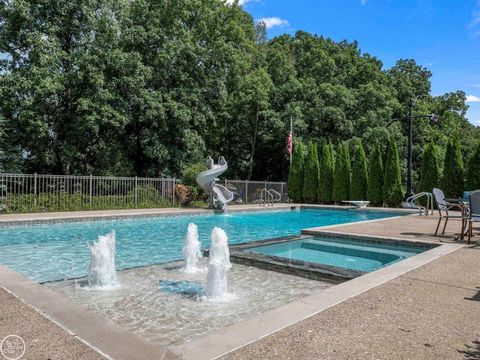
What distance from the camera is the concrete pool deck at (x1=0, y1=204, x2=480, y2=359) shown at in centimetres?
261

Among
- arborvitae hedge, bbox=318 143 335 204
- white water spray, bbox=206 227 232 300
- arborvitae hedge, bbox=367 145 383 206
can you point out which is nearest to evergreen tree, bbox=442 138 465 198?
arborvitae hedge, bbox=367 145 383 206

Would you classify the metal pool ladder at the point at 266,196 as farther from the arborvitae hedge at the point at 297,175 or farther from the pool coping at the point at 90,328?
Answer: the pool coping at the point at 90,328

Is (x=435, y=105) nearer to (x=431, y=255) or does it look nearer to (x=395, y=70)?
(x=395, y=70)

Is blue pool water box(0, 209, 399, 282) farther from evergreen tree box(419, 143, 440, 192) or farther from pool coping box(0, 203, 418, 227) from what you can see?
evergreen tree box(419, 143, 440, 192)

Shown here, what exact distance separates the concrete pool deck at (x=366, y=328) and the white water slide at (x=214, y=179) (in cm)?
1301

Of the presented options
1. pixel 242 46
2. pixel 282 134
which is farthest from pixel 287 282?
pixel 242 46

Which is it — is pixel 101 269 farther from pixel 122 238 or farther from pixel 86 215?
pixel 86 215

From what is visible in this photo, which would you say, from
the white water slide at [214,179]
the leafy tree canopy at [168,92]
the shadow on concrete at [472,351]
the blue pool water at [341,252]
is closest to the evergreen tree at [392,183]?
the leafy tree canopy at [168,92]

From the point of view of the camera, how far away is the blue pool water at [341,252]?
23.7 ft

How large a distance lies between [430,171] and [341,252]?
1449 cm

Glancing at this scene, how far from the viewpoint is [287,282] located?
17.8 ft
